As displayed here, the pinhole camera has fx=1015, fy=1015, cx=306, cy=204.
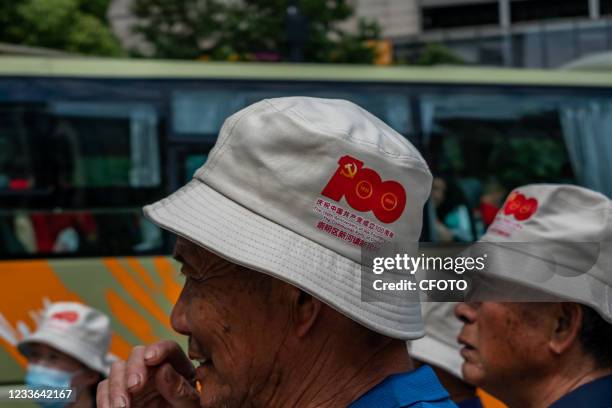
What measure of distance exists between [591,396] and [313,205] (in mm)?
1175

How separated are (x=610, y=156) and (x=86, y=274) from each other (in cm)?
448

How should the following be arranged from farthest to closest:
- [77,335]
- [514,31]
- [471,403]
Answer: [514,31], [77,335], [471,403]

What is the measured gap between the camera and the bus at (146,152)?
25.3 ft

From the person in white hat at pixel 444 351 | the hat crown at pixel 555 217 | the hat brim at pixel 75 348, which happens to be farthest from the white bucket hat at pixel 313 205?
the hat brim at pixel 75 348

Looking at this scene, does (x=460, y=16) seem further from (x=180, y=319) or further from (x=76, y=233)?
(x=180, y=319)

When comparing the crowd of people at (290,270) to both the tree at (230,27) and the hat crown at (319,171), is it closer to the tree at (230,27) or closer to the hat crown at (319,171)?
the hat crown at (319,171)

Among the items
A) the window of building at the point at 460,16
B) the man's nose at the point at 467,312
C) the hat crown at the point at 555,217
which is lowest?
the window of building at the point at 460,16

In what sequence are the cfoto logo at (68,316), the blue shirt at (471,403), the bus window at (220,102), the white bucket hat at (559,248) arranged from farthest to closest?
the bus window at (220,102)
the cfoto logo at (68,316)
the blue shirt at (471,403)
the white bucket hat at (559,248)

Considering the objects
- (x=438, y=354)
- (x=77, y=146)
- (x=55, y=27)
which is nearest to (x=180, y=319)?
(x=438, y=354)

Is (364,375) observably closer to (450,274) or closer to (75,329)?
(450,274)

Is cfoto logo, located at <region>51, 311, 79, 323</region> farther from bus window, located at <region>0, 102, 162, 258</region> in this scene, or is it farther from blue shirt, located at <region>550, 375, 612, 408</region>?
bus window, located at <region>0, 102, 162, 258</region>

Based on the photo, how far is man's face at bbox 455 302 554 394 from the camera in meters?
2.69

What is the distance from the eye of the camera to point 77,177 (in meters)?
7.88

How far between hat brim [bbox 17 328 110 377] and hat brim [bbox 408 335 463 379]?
1290 millimetres
